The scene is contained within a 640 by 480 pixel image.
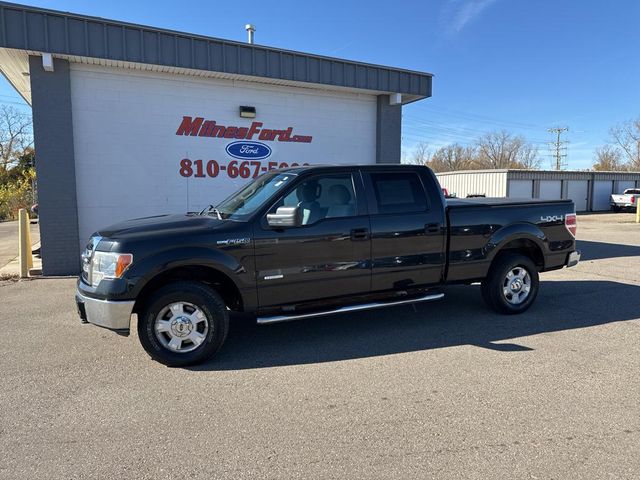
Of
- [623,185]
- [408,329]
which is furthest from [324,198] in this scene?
[623,185]

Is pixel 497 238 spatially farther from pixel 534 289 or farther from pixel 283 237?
pixel 283 237

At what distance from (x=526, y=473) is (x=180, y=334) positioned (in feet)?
10.4

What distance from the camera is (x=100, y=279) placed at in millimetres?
4398

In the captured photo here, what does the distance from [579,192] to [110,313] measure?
40155 mm

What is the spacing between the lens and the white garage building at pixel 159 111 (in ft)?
28.6

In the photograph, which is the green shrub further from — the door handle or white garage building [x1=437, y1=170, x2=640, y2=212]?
the door handle

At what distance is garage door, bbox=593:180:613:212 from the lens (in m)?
37.8

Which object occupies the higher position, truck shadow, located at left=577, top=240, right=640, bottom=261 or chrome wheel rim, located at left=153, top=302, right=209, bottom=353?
chrome wheel rim, located at left=153, top=302, right=209, bottom=353

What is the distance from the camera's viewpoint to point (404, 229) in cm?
539

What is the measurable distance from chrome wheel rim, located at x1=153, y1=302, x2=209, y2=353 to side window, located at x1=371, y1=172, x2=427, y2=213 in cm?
235

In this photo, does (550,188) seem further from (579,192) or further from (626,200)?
(626,200)

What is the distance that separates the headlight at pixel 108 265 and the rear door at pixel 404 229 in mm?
2596

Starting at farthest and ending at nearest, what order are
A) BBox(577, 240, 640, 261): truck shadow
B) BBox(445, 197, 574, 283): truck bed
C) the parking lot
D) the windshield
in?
BBox(577, 240, 640, 261): truck shadow → BBox(445, 197, 574, 283): truck bed → the windshield → the parking lot

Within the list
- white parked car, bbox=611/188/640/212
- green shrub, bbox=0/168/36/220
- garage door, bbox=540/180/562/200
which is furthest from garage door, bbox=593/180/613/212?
green shrub, bbox=0/168/36/220
